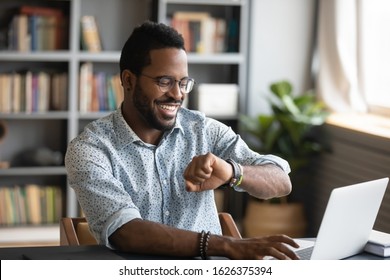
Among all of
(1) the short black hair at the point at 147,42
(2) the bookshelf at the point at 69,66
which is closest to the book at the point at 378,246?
(1) the short black hair at the point at 147,42

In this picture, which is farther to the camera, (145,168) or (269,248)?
(145,168)

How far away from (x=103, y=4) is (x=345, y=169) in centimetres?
188

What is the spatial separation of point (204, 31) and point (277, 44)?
0.53 meters

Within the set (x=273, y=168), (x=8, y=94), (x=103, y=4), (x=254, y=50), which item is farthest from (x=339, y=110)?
(x=273, y=168)

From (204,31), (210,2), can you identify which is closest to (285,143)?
(204,31)

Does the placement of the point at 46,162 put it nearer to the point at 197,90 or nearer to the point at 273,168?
the point at 197,90

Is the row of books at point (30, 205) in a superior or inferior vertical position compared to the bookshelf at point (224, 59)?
inferior

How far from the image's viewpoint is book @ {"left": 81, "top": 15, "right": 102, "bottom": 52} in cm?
503

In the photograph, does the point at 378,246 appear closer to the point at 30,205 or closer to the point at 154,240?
the point at 154,240

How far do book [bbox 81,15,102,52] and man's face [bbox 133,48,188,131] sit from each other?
9.02ft

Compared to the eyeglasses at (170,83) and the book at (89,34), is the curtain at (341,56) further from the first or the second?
the eyeglasses at (170,83)

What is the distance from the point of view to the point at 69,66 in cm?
498

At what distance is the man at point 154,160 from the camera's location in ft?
6.95

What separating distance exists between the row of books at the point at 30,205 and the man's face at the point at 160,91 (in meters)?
2.85
